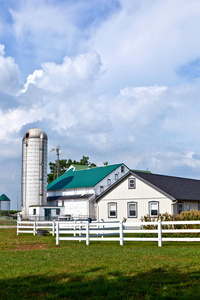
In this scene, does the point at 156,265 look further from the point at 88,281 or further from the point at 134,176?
the point at 134,176

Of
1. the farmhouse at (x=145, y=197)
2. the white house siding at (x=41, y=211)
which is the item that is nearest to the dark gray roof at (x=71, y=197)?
the white house siding at (x=41, y=211)

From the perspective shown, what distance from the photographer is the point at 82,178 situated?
2805 inches

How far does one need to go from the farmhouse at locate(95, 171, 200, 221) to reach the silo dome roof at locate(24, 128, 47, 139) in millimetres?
27236

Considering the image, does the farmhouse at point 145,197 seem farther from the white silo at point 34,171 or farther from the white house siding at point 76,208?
the white silo at point 34,171

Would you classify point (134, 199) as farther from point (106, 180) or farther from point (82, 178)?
point (82, 178)

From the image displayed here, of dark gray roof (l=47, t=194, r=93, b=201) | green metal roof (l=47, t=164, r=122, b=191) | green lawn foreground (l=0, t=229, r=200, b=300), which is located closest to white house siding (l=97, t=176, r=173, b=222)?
dark gray roof (l=47, t=194, r=93, b=201)

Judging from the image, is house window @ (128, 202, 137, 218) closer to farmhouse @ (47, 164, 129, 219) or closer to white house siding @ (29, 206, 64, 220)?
farmhouse @ (47, 164, 129, 219)

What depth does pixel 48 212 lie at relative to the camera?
65062 mm

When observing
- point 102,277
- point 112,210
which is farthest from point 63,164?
point 102,277

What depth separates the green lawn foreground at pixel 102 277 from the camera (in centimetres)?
861

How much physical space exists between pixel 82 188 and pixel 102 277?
56892mm

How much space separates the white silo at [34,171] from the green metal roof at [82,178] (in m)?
5.88

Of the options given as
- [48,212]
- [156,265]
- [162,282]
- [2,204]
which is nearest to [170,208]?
[156,265]

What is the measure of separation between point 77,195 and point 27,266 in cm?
5504
